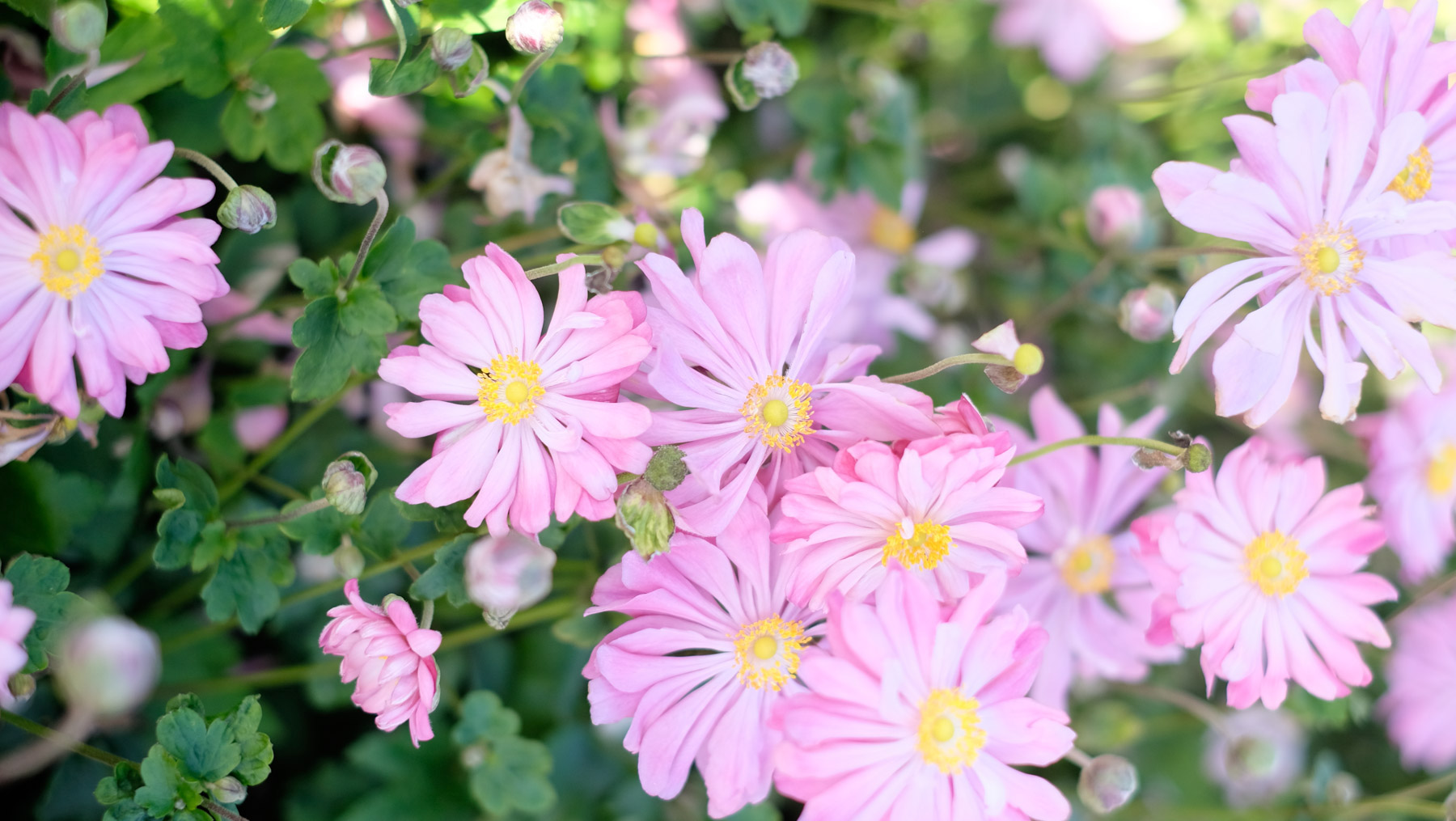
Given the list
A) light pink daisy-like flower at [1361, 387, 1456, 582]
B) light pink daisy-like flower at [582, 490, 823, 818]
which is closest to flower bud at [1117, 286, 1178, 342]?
light pink daisy-like flower at [1361, 387, 1456, 582]

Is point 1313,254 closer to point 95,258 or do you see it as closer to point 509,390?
point 509,390

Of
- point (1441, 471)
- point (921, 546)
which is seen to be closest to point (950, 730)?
point (921, 546)

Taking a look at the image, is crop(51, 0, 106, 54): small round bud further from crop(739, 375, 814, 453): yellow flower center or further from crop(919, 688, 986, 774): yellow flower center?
crop(919, 688, 986, 774): yellow flower center

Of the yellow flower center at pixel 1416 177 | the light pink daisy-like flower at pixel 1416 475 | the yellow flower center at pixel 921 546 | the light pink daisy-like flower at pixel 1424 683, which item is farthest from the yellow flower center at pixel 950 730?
the light pink daisy-like flower at pixel 1424 683

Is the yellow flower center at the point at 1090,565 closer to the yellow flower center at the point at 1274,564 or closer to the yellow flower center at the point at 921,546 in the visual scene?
the yellow flower center at the point at 1274,564

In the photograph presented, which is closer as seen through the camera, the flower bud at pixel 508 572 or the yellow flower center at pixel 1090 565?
the flower bud at pixel 508 572

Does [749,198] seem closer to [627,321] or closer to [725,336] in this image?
[725,336]

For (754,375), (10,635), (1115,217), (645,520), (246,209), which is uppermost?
(1115,217)
